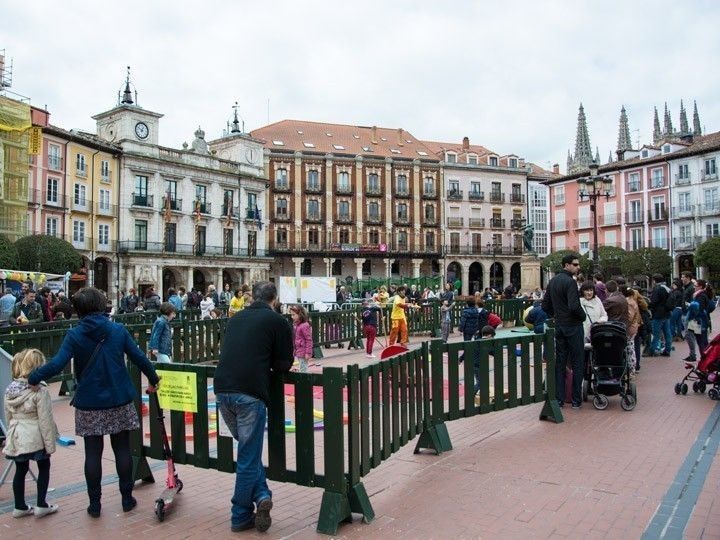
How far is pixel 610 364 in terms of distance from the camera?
8805mm

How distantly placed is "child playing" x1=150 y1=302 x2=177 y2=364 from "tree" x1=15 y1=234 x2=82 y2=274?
28.6m

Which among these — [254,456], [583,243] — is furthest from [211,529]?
[583,243]

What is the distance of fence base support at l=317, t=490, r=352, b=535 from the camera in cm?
464

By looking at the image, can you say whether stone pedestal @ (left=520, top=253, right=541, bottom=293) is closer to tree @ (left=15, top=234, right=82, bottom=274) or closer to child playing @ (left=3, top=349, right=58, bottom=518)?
child playing @ (left=3, top=349, right=58, bottom=518)

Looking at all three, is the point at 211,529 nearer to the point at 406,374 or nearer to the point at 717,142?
the point at 406,374

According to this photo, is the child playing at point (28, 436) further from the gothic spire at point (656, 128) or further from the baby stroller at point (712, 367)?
the gothic spire at point (656, 128)

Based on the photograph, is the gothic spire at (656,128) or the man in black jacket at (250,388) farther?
the gothic spire at (656,128)

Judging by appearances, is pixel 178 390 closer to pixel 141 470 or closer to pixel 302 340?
pixel 141 470

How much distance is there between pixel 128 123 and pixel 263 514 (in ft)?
162

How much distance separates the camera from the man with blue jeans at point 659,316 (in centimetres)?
1399

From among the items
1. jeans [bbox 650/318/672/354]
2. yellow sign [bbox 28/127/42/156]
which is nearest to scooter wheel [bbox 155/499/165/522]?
jeans [bbox 650/318/672/354]

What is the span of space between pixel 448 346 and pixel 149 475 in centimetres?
325

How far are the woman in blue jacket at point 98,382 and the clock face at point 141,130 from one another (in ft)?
158

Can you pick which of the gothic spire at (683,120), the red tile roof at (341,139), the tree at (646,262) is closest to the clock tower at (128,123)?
the red tile roof at (341,139)
